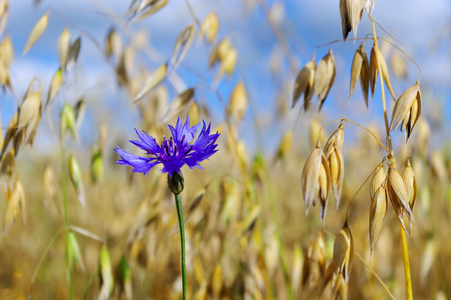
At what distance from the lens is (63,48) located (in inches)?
50.1

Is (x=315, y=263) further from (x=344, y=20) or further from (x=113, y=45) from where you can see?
(x=113, y=45)

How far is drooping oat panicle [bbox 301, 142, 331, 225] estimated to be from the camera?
0.81 m

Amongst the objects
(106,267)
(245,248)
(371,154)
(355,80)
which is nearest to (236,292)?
(245,248)

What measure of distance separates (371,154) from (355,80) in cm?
210

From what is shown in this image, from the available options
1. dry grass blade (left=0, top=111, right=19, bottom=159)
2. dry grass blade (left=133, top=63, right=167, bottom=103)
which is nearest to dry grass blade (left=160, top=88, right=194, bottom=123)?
dry grass blade (left=133, top=63, right=167, bottom=103)

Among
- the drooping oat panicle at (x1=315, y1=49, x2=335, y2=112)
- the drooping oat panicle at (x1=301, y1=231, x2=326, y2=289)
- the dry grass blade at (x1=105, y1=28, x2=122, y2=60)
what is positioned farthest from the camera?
the dry grass blade at (x1=105, y1=28, x2=122, y2=60)

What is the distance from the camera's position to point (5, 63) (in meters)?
1.30

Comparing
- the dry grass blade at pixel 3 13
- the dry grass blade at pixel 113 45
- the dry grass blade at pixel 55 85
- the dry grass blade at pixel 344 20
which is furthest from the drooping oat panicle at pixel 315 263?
the dry grass blade at pixel 113 45

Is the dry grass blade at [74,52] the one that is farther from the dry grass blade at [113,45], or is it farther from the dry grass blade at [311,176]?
the dry grass blade at [311,176]

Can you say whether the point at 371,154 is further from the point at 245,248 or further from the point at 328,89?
the point at 328,89

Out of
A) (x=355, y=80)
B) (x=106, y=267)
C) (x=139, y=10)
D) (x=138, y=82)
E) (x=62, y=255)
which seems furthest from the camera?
(x=62, y=255)

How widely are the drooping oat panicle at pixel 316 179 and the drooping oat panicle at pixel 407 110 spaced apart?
0.46 ft

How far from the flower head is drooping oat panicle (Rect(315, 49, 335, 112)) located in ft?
0.99

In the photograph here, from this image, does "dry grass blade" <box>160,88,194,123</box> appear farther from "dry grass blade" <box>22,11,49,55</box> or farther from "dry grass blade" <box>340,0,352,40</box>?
"dry grass blade" <box>340,0,352,40</box>
